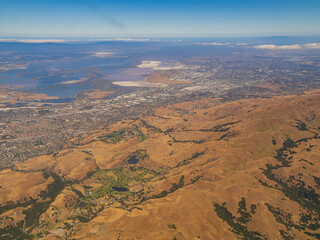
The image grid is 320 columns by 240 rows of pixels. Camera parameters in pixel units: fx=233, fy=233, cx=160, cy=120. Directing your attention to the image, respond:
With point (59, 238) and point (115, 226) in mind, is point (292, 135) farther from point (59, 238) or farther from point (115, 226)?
point (59, 238)

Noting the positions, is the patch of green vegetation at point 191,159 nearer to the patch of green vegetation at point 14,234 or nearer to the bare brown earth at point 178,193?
the bare brown earth at point 178,193

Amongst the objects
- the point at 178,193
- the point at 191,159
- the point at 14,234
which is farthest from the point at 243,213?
the point at 14,234

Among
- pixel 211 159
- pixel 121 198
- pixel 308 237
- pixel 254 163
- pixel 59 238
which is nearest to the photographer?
pixel 308 237

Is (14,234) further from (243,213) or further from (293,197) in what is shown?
(293,197)

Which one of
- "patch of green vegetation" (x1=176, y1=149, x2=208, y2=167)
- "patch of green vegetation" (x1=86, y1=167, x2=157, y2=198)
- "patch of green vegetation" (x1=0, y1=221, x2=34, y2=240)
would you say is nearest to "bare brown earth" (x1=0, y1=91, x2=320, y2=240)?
"patch of green vegetation" (x1=0, y1=221, x2=34, y2=240)

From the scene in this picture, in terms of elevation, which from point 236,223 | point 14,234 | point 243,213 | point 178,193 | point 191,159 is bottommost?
point 14,234

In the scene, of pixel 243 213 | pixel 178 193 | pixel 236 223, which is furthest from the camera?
pixel 178 193

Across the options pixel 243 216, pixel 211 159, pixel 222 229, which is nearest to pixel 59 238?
pixel 222 229
